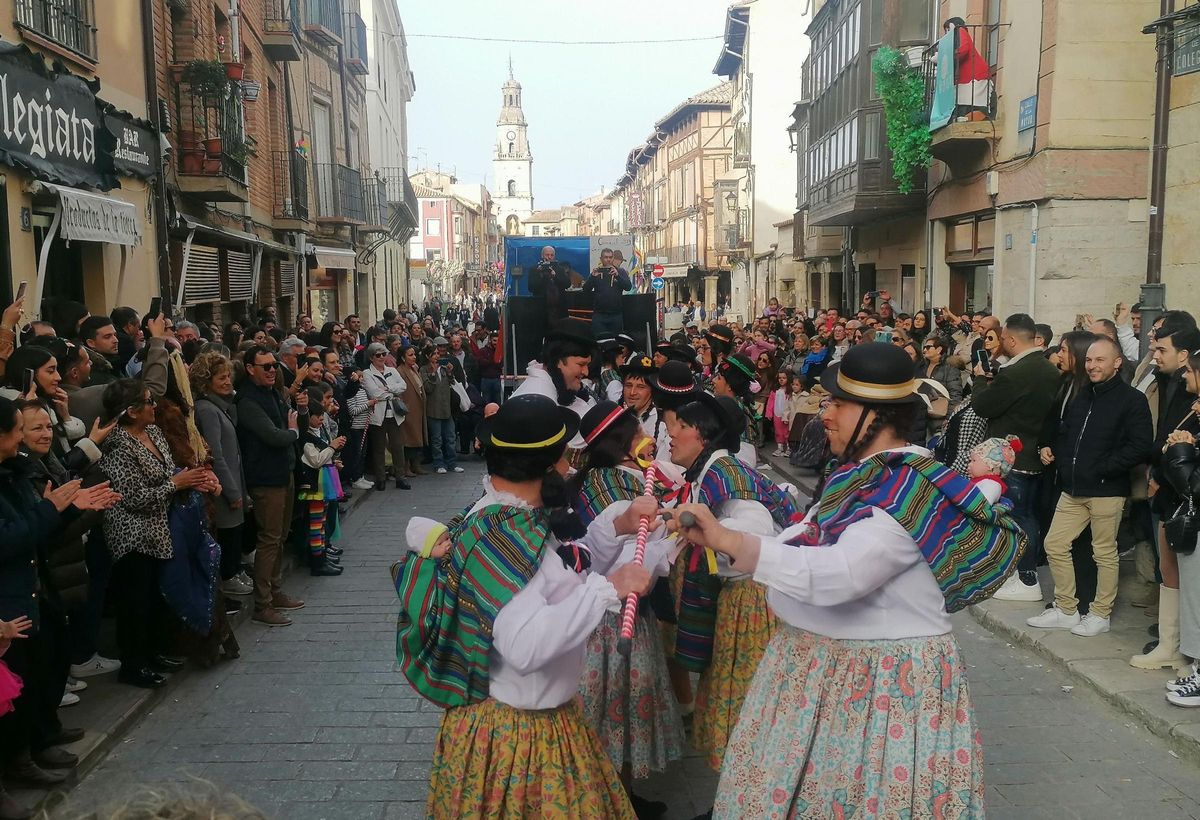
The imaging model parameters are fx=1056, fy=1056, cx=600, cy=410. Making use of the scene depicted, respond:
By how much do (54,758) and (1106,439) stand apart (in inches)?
232

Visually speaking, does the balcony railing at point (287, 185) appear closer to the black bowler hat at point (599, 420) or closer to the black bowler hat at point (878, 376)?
the black bowler hat at point (599, 420)

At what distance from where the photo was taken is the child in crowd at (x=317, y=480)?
8.20m

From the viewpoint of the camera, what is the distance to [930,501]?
287cm

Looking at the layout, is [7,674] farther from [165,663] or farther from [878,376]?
[878,376]

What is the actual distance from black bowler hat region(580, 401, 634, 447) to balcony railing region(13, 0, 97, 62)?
699 centimetres

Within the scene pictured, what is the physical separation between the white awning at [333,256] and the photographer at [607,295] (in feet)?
42.2

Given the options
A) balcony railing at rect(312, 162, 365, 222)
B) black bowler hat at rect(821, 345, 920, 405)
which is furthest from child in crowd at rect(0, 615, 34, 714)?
balcony railing at rect(312, 162, 365, 222)

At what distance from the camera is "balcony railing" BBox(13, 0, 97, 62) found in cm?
891

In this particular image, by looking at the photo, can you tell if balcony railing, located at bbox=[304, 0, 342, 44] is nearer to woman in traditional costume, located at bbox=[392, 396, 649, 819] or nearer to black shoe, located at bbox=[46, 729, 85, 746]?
black shoe, located at bbox=[46, 729, 85, 746]

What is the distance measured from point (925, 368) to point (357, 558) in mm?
5792

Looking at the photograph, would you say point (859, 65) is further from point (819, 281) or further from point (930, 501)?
point (930, 501)

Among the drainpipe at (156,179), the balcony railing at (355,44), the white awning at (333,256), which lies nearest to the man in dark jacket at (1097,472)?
the drainpipe at (156,179)

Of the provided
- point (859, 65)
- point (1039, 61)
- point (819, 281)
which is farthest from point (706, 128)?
point (1039, 61)

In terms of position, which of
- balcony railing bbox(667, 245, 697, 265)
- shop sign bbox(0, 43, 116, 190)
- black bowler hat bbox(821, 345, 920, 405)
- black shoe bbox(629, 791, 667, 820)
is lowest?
black shoe bbox(629, 791, 667, 820)
